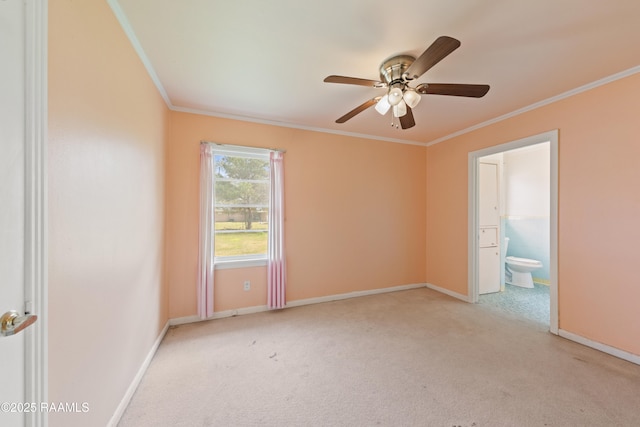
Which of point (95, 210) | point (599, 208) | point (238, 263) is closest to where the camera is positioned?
point (95, 210)

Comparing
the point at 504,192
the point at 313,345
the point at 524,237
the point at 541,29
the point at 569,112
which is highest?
the point at 541,29

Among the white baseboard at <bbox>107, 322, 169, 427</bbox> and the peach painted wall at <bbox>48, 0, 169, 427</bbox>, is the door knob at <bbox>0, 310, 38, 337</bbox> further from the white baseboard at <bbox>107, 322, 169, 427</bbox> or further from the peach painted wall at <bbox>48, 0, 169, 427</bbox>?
the white baseboard at <bbox>107, 322, 169, 427</bbox>

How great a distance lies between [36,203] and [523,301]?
16.4 ft

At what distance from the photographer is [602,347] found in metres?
2.19

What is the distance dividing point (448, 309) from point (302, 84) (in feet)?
10.9

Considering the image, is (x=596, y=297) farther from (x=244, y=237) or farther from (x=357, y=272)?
(x=244, y=237)

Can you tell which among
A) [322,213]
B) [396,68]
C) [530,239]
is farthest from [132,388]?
[530,239]

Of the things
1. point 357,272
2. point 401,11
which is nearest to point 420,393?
point 357,272

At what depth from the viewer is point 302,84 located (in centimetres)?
226

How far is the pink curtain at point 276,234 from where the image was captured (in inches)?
122

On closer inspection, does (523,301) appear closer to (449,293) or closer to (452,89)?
(449,293)

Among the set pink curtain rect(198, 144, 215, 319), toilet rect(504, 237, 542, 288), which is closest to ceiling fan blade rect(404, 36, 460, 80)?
pink curtain rect(198, 144, 215, 319)

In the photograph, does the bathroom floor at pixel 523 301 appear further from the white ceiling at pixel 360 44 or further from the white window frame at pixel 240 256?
the white window frame at pixel 240 256

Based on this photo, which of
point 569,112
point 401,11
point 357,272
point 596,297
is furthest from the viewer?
point 357,272
